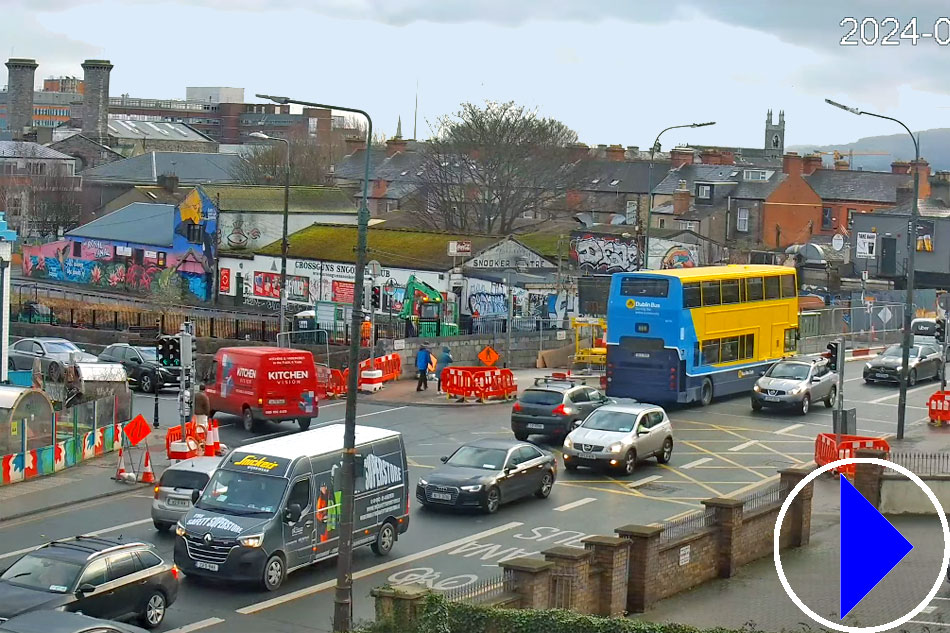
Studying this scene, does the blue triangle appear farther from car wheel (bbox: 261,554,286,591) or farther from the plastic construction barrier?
car wheel (bbox: 261,554,286,591)

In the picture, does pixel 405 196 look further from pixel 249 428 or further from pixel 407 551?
pixel 407 551

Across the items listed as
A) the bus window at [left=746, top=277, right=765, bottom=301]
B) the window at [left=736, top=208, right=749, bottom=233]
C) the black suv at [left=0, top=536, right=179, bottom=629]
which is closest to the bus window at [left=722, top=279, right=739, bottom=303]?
the bus window at [left=746, top=277, right=765, bottom=301]

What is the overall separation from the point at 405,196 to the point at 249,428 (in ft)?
202

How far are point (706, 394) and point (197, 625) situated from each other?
23.8 meters

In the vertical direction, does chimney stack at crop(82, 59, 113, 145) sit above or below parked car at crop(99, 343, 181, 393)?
above

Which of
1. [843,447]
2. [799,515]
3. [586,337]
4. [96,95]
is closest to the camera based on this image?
[799,515]

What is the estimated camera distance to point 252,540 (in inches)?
760

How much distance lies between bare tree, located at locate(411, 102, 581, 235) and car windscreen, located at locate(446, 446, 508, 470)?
52119 millimetres

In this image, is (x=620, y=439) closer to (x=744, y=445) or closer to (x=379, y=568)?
(x=744, y=445)

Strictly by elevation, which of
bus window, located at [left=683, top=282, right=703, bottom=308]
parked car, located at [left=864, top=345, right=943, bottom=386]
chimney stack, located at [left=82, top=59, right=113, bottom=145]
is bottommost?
parked car, located at [left=864, top=345, right=943, bottom=386]

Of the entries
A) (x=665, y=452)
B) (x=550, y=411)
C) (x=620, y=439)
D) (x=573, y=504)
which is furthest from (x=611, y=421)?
(x=573, y=504)

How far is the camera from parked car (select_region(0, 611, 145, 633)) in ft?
44.4

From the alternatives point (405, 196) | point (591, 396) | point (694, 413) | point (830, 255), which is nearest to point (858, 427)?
point (694, 413)

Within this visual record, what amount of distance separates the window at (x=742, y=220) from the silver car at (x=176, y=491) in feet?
230
